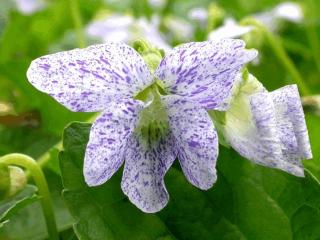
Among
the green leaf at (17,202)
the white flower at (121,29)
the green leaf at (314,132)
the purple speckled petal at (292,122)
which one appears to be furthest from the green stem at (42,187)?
the white flower at (121,29)

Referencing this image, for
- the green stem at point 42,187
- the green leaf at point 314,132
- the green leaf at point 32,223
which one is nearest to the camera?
the green stem at point 42,187

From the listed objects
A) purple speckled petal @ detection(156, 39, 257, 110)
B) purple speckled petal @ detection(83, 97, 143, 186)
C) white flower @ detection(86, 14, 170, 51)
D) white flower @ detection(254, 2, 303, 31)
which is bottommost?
white flower @ detection(254, 2, 303, 31)

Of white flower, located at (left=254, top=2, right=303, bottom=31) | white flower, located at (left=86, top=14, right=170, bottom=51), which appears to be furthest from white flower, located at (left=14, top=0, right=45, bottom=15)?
white flower, located at (left=254, top=2, right=303, bottom=31)

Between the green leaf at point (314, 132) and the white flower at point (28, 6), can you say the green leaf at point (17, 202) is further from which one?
the white flower at point (28, 6)

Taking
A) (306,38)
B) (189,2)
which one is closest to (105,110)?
(306,38)

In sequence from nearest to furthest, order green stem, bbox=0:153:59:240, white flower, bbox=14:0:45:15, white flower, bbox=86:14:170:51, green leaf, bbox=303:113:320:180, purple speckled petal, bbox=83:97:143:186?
purple speckled petal, bbox=83:97:143:186
green stem, bbox=0:153:59:240
green leaf, bbox=303:113:320:180
white flower, bbox=86:14:170:51
white flower, bbox=14:0:45:15

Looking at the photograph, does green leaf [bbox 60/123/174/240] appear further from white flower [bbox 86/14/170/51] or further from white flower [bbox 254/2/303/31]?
white flower [bbox 254/2/303/31]

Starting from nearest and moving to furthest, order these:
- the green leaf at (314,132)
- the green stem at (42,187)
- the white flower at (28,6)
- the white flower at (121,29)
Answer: the green stem at (42,187) < the green leaf at (314,132) < the white flower at (121,29) < the white flower at (28,6)
